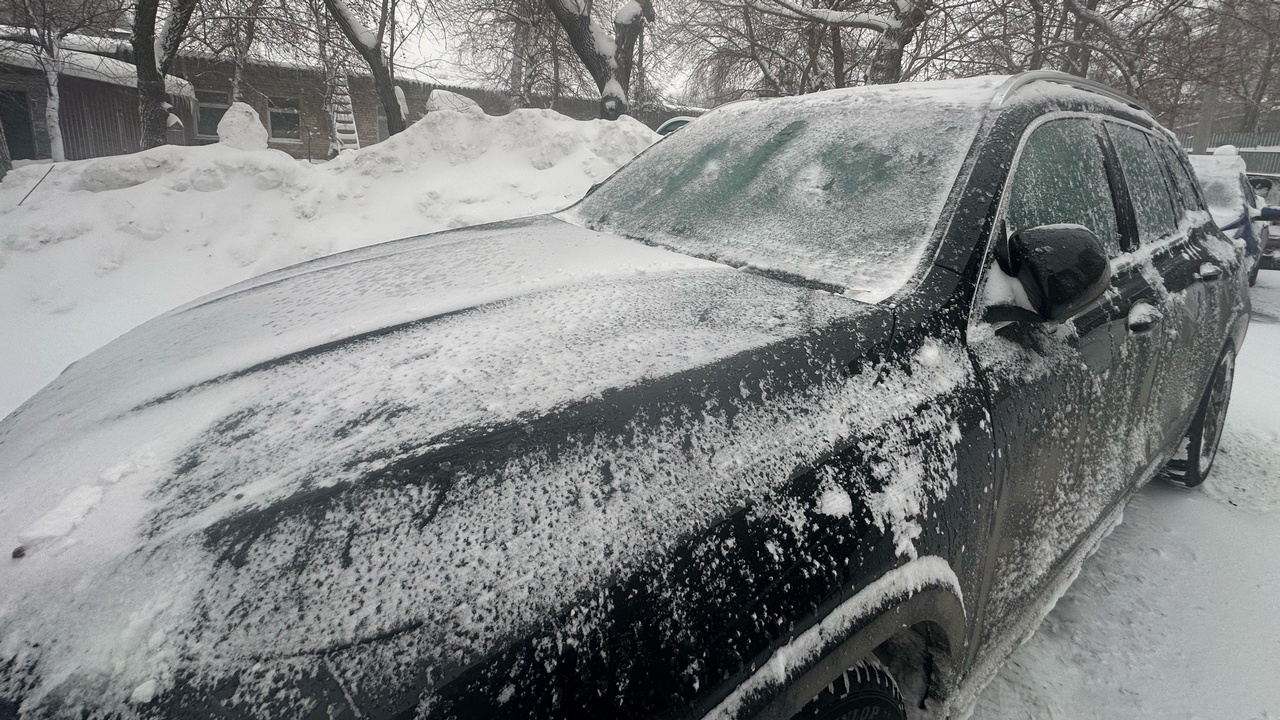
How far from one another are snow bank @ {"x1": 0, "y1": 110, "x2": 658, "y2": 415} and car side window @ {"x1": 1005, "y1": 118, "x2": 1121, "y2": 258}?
474 centimetres

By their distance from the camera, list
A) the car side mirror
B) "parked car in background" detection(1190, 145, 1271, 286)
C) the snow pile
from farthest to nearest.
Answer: the snow pile → "parked car in background" detection(1190, 145, 1271, 286) → the car side mirror

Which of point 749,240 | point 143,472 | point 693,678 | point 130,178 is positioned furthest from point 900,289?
point 130,178

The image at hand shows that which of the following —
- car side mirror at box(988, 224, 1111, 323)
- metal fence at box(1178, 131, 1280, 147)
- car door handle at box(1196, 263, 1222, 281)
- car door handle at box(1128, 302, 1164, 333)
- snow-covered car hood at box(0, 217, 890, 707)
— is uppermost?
metal fence at box(1178, 131, 1280, 147)

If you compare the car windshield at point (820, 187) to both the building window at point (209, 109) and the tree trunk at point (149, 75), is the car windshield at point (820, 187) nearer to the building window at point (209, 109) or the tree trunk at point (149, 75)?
the tree trunk at point (149, 75)

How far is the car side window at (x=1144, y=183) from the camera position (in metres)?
2.30

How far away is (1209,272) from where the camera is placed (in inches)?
96.0

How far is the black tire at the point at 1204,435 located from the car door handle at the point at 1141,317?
119cm

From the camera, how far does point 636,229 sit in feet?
7.25

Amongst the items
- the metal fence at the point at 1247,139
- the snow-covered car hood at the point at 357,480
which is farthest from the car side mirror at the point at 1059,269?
the metal fence at the point at 1247,139

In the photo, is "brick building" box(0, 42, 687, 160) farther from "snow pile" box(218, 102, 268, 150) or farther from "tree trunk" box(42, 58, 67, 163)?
"snow pile" box(218, 102, 268, 150)

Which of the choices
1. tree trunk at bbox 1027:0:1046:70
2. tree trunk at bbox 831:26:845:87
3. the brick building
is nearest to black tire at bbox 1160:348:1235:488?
tree trunk at bbox 1027:0:1046:70

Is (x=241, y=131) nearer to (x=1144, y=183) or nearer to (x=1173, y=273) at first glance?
(x=1144, y=183)

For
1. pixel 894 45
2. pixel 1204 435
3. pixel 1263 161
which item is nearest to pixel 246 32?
pixel 894 45

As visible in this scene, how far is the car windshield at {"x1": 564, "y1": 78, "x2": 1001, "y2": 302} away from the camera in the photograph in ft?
5.25
